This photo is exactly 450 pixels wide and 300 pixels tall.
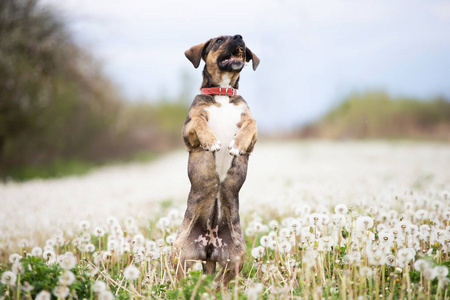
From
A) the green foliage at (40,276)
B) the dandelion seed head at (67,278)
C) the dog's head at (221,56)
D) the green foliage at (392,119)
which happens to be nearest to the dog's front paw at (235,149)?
the dog's head at (221,56)

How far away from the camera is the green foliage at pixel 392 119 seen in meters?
36.8

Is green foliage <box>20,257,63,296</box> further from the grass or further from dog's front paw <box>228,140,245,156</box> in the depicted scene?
dog's front paw <box>228,140,245,156</box>

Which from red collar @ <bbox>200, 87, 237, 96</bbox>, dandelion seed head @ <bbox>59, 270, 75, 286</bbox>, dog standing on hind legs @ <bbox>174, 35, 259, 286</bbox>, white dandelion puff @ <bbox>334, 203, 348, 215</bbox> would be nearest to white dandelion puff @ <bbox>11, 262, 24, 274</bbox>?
dandelion seed head @ <bbox>59, 270, 75, 286</bbox>

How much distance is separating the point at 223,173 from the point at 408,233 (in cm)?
204

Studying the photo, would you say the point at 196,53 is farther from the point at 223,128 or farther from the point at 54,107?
the point at 54,107

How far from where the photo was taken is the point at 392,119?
37.8m

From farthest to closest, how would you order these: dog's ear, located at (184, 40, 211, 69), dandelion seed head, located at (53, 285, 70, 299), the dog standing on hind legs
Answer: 1. dog's ear, located at (184, 40, 211, 69)
2. the dog standing on hind legs
3. dandelion seed head, located at (53, 285, 70, 299)

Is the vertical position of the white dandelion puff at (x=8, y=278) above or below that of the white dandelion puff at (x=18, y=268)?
below

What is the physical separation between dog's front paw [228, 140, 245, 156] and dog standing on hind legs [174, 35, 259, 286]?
126 mm

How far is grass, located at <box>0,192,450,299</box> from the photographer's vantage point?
10.8 ft

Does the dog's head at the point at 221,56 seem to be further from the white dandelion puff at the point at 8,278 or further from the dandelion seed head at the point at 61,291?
the white dandelion puff at the point at 8,278

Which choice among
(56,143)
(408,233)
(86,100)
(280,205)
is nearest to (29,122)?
(56,143)

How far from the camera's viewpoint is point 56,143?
757 inches

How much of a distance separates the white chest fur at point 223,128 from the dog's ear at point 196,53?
552 millimetres
